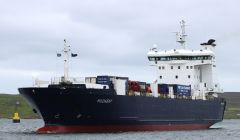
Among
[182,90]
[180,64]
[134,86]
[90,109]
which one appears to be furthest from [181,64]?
[90,109]

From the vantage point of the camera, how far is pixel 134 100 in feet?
234

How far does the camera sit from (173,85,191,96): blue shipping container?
82875 mm

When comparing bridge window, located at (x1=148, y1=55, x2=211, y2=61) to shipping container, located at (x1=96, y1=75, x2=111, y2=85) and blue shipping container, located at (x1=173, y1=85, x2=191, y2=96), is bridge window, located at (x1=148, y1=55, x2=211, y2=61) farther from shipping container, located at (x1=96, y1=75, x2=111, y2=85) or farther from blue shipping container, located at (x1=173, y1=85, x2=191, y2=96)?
shipping container, located at (x1=96, y1=75, x2=111, y2=85)

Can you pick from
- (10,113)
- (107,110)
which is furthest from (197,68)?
(10,113)

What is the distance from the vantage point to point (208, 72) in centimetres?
9569

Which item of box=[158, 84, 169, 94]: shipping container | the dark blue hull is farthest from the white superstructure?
the dark blue hull

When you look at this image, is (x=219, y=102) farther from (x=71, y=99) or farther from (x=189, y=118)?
(x=71, y=99)

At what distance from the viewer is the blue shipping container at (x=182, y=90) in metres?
82.9

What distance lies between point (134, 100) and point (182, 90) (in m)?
14.7

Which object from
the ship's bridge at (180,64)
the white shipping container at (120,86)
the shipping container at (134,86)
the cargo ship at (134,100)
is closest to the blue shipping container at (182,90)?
the cargo ship at (134,100)

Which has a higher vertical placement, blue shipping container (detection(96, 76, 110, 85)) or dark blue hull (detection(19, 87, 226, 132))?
blue shipping container (detection(96, 76, 110, 85))

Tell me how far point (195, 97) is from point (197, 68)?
6.62m

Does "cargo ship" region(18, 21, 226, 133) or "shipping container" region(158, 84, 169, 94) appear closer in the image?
"cargo ship" region(18, 21, 226, 133)

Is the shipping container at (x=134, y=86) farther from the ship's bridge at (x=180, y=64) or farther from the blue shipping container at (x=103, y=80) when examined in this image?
the ship's bridge at (x=180, y=64)
